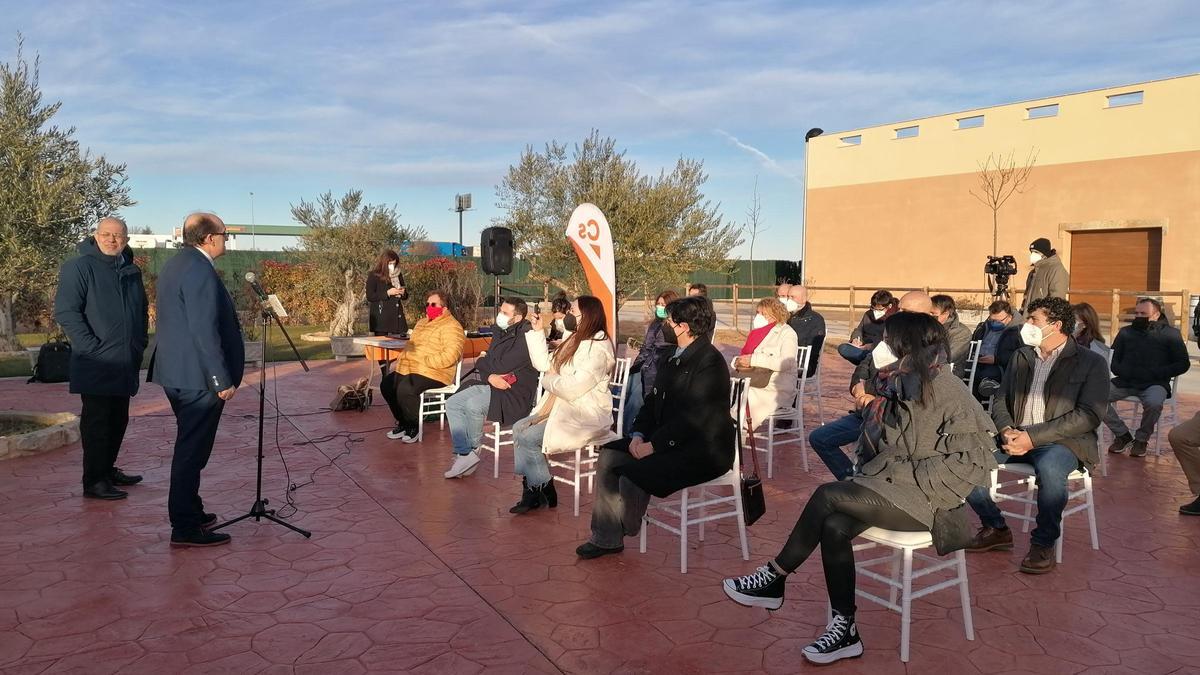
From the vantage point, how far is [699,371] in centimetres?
401

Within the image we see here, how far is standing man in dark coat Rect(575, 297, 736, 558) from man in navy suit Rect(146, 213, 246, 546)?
1.94m

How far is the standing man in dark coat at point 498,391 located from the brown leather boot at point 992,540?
2.78 metres

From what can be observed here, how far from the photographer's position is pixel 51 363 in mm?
10383

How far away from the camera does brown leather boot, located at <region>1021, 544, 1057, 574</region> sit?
408 cm

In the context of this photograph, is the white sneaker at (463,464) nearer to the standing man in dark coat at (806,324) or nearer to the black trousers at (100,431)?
the black trousers at (100,431)

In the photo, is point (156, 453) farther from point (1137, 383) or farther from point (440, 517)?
point (1137, 383)

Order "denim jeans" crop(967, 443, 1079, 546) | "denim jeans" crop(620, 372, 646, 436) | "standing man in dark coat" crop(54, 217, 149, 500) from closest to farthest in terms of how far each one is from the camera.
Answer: "denim jeans" crop(967, 443, 1079, 546) < "standing man in dark coat" crop(54, 217, 149, 500) < "denim jeans" crop(620, 372, 646, 436)

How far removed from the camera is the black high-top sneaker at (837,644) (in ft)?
10.3

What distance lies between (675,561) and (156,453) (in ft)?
14.8

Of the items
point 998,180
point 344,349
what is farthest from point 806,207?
point 344,349

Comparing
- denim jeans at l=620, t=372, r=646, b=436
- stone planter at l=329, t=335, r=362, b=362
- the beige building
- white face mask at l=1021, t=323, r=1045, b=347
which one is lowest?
stone planter at l=329, t=335, r=362, b=362

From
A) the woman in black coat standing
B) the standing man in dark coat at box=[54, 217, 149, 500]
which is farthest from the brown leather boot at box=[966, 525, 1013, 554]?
the woman in black coat standing

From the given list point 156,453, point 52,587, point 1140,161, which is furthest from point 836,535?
point 1140,161

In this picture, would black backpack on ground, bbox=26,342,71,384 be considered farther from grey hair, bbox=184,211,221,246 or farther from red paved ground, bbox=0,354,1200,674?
grey hair, bbox=184,211,221,246
